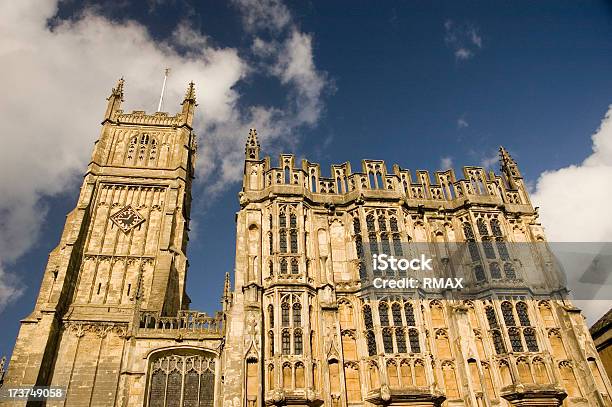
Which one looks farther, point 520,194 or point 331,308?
point 520,194

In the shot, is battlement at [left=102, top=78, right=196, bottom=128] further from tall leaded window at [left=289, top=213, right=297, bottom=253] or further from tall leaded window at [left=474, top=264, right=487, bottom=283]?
tall leaded window at [left=474, top=264, right=487, bottom=283]

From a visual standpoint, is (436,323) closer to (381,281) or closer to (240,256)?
(381,281)

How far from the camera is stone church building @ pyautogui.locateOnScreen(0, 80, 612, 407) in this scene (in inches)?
752

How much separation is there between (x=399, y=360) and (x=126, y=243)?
23182 millimetres

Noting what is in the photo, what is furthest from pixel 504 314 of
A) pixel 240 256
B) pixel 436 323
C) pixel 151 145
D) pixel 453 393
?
pixel 151 145

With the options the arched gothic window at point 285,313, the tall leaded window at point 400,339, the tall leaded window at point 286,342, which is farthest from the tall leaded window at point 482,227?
the tall leaded window at point 286,342

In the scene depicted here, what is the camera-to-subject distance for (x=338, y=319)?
67.3 feet

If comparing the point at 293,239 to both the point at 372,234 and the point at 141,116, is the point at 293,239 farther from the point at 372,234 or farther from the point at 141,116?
the point at 141,116

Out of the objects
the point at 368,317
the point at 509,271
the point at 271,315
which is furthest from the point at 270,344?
the point at 509,271

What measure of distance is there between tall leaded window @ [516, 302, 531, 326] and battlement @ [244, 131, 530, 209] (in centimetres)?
600

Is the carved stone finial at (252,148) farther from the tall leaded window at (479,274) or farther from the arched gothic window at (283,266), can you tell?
the tall leaded window at (479,274)

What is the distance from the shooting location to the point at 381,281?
21250mm

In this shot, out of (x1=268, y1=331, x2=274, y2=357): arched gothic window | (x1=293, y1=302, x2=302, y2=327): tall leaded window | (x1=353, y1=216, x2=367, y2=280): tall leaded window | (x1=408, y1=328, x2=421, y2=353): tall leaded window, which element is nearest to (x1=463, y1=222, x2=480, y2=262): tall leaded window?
(x1=408, y1=328, x2=421, y2=353): tall leaded window

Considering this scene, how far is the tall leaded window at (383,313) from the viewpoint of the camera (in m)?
20.6
